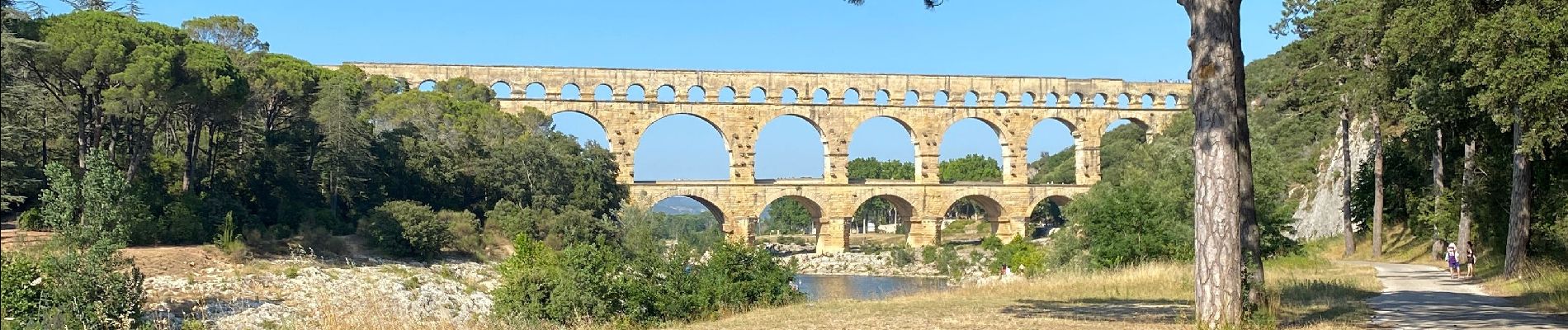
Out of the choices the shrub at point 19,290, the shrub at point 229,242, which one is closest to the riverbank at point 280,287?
the shrub at point 229,242

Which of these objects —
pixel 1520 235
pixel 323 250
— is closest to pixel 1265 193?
pixel 1520 235

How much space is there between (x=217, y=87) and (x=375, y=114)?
11825 millimetres

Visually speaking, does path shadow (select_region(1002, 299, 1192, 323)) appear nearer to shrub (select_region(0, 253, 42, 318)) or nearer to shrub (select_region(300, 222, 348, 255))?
shrub (select_region(0, 253, 42, 318))

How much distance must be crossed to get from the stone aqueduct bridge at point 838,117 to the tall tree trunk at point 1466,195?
26.8m

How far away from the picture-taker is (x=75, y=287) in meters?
13.7

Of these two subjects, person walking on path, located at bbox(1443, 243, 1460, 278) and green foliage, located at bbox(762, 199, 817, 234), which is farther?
green foliage, located at bbox(762, 199, 817, 234)

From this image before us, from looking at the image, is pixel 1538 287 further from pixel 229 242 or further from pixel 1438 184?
pixel 229 242

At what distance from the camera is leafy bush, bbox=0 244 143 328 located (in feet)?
43.3

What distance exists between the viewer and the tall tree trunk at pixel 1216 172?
7719 millimetres

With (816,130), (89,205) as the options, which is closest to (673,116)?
(816,130)

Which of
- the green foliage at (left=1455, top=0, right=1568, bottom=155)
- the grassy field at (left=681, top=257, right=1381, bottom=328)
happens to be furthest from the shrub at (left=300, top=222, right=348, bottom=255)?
the green foliage at (left=1455, top=0, right=1568, bottom=155)

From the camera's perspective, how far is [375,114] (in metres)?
35.4

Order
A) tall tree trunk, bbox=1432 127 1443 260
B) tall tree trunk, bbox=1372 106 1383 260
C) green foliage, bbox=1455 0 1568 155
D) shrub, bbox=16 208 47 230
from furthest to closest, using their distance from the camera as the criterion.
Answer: tall tree trunk, bbox=1372 106 1383 260, shrub, bbox=16 208 47 230, tall tree trunk, bbox=1432 127 1443 260, green foliage, bbox=1455 0 1568 155

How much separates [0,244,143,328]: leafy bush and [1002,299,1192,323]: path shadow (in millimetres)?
8510
